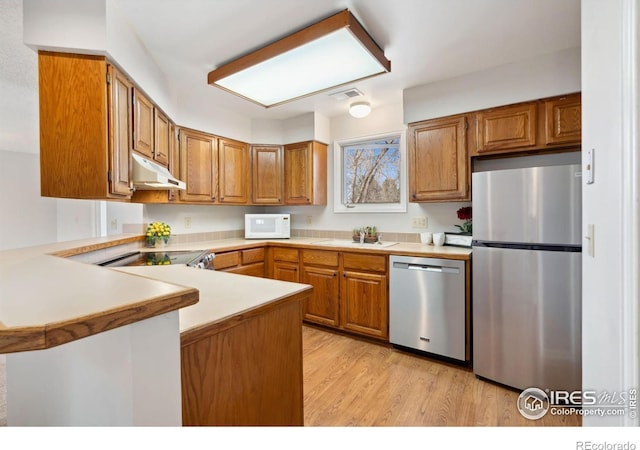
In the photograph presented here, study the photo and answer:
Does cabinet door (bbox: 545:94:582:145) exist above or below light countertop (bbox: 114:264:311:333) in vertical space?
above

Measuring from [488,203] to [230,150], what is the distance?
2653mm

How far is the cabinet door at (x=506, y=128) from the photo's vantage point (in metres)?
2.19

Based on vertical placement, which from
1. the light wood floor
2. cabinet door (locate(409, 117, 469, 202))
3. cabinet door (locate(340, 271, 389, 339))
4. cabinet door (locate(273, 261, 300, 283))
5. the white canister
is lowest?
the light wood floor

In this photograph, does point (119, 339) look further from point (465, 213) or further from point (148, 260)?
point (465, 213)

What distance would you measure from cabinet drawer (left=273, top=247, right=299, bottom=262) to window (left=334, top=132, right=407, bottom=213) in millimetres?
787

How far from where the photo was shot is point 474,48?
6.74ft

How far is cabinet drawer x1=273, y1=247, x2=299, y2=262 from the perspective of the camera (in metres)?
3.08

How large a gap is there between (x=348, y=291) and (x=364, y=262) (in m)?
0.33

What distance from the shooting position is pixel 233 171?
10.9 ft

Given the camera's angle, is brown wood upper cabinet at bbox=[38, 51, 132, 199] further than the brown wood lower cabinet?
Yes

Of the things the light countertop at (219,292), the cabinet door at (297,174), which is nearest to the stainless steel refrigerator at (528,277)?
the light countertop at (219,292)

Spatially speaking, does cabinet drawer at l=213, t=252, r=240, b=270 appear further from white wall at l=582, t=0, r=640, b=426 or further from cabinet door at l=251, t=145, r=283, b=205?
white wall at l=582, t=0, r=640, b=426

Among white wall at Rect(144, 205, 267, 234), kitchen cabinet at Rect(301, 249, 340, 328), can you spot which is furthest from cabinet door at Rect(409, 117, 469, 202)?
white wall at Rect(144, 205, 267, 234)
